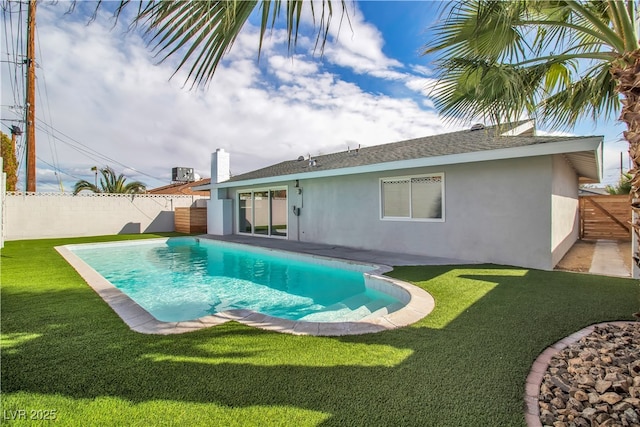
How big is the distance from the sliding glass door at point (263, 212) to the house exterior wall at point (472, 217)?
435cm

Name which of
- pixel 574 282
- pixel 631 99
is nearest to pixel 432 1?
pixel 631 99

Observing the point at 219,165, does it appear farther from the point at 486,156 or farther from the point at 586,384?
Result: the point at 586,384

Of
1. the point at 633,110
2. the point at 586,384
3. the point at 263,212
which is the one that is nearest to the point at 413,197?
the point at 633,110

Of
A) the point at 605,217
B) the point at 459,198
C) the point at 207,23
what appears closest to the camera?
the point at 207,23

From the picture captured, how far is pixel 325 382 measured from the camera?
3.17m

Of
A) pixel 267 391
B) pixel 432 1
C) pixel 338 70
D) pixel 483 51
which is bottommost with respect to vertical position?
pixel 267 391

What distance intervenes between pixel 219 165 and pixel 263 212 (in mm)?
5179

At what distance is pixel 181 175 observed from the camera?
126 feet

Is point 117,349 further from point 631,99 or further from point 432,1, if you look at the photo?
point 631,99

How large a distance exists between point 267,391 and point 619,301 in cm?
655

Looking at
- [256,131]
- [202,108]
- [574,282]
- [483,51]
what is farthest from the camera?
[256,131]

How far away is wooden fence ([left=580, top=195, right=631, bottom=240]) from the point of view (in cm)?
1554

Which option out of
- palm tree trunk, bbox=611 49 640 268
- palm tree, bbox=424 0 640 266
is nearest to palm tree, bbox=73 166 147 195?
palm tree, bbox=424 0 640 266

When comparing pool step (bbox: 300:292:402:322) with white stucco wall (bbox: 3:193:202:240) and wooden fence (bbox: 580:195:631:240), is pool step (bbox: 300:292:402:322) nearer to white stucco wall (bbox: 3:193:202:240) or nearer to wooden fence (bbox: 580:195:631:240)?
wooden fence (bbox: 580:195:631:240)
